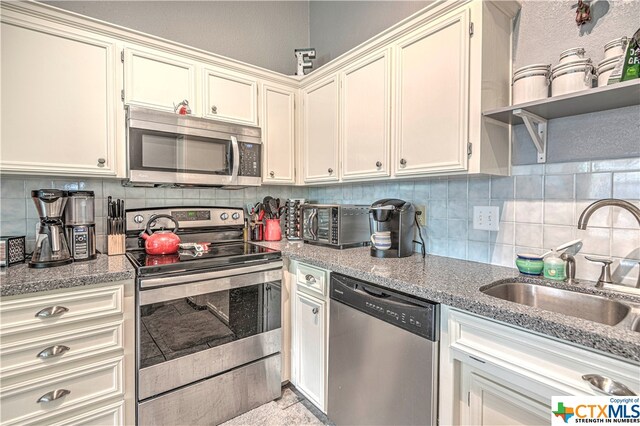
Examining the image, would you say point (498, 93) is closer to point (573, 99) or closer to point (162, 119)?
point (573, 99)

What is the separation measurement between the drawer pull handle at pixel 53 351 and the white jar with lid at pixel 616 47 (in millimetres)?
2473

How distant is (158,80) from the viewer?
1.83 metres

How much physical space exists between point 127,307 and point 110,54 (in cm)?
136

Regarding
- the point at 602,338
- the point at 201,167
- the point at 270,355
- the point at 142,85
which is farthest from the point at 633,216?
the point at 142,85

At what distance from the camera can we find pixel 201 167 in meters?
1.95

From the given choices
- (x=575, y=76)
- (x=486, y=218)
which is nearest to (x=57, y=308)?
(x=486, y=218)

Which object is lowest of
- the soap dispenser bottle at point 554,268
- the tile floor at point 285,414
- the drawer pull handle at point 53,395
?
the tile floor at point 285,414

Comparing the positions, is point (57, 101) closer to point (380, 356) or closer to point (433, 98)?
point (433, 98)

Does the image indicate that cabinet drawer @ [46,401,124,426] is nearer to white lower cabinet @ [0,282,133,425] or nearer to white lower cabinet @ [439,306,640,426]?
white lower cabinet @ [0,282,133,425]

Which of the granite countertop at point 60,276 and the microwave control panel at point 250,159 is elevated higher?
the microwave control panel at point 250,159

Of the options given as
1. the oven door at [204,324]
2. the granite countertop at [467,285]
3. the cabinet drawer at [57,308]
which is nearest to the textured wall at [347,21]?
the granite countertop at [467,285]

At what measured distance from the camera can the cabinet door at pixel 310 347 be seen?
1718 mm

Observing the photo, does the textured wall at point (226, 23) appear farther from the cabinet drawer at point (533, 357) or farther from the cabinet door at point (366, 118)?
the cabinet drawer at point (533, 357)

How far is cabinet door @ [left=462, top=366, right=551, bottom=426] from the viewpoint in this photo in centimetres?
93
